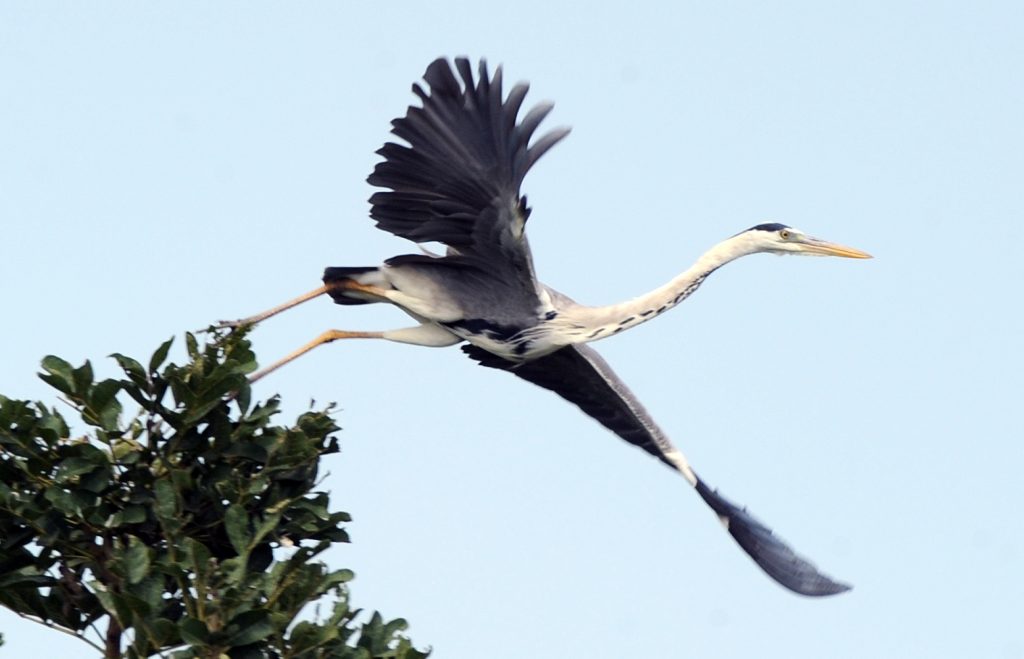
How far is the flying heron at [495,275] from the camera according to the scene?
33.0ft

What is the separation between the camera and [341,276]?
1127 centimetres

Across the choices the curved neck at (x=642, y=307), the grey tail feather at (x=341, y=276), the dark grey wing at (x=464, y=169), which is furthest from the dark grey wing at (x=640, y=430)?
the dark grey wing at (x=464, y=169)

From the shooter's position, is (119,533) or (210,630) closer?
(210,630)

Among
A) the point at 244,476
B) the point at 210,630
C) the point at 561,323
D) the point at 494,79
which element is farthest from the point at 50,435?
the point at 561,323

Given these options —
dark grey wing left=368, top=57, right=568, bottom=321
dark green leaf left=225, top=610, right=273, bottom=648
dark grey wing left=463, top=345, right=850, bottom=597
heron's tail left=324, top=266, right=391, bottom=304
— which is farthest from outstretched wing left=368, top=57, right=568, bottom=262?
dark green leaf left=225, top=610, right=273, bottom=648

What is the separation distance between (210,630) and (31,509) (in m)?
1.22

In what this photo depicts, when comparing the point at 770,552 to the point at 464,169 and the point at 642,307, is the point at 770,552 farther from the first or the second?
the point at 464,169

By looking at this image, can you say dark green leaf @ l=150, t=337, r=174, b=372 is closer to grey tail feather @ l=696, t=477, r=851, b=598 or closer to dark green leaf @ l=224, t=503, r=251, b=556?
dark green leaf @ l=224, t=503, r=251, b=556

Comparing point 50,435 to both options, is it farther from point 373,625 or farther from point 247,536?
point 373,625

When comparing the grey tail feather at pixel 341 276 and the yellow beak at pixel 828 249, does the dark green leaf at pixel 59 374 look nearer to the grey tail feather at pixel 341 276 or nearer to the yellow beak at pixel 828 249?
the grey tail feather at pixel 341 276

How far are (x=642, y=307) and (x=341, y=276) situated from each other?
2110mm

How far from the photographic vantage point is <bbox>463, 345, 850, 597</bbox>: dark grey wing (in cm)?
1258

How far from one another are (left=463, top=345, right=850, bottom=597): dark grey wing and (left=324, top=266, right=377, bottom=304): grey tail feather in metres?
1.48

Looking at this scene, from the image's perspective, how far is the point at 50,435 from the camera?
7.55m
